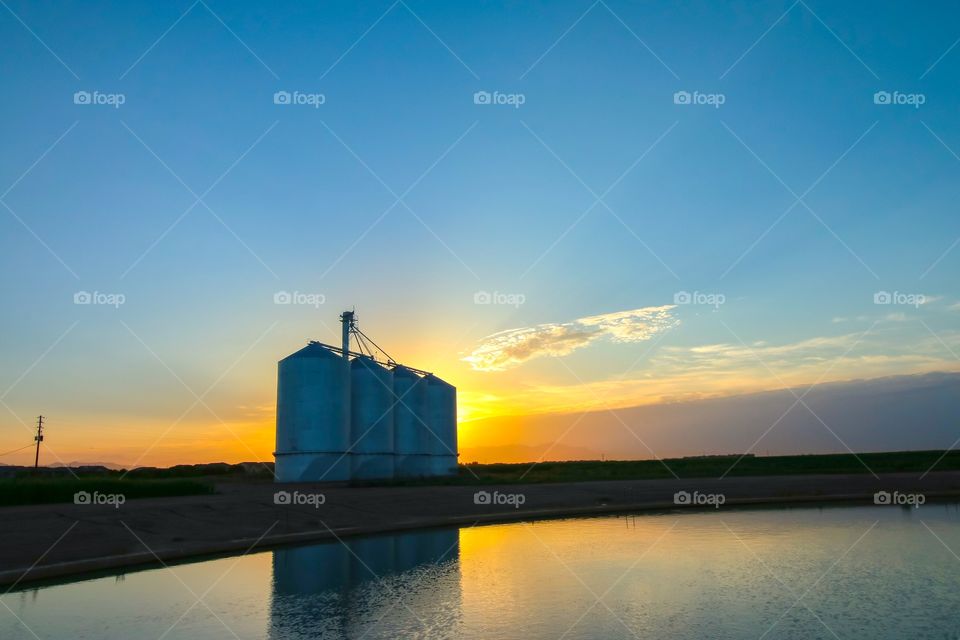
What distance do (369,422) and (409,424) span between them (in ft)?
28.3

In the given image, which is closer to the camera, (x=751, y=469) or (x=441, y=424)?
(x=441, y=424)

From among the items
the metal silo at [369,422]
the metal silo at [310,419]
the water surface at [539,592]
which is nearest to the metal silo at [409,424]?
the metal silo at [369,422]

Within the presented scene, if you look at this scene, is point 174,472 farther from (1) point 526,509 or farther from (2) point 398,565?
(2) point 398,565

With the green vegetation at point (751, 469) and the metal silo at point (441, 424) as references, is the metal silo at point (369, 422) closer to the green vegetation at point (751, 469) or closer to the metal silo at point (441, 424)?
the green vegetation at point (751, 469)

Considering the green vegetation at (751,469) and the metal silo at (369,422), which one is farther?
the green vegetation at (751,469)

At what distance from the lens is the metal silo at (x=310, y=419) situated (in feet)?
225

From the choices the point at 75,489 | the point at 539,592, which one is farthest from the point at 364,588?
the point at 75,489

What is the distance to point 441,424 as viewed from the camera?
291 feet

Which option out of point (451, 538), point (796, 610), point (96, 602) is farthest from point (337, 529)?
point (796, 610)

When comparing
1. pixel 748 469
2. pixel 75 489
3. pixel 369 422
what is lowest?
pixel 75 489

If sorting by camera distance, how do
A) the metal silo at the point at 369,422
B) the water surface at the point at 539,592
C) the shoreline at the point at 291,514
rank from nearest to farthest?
the water surface at the point at 539,592
the shoreline at the point at 291,514
the metal silo at the point at 369,422

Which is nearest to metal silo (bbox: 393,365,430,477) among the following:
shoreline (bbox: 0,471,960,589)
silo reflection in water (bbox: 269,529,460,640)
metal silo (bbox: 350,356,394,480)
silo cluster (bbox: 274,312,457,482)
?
silo cluster (bbox: 274,312,457,482)

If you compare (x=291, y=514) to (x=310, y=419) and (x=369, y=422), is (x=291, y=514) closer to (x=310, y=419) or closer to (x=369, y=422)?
(x=310, y=419)

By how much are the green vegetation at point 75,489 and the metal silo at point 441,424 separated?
33.7 m
